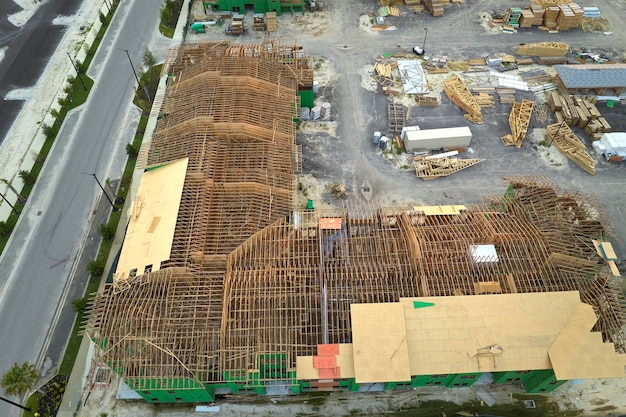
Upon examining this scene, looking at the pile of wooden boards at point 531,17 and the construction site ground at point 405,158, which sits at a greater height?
the pile of wooden boards at point 531,17

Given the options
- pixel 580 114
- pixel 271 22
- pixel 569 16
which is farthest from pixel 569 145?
pixel 271 22

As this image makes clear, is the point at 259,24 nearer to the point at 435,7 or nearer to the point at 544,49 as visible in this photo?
the point at 435,7

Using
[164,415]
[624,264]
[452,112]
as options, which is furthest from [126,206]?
[624,264]

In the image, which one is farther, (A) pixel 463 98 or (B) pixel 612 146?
(A) pixel 463 98

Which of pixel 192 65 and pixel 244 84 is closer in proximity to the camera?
pixel 244 84

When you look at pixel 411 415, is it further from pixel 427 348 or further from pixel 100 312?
pixel 100 312

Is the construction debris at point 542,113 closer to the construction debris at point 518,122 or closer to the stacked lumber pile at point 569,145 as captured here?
the construction debris at point 518,122

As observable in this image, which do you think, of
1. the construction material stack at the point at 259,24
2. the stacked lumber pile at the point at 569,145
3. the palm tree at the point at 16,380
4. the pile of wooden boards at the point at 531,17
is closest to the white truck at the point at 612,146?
the stacked lumber pile at the point at 569,145
